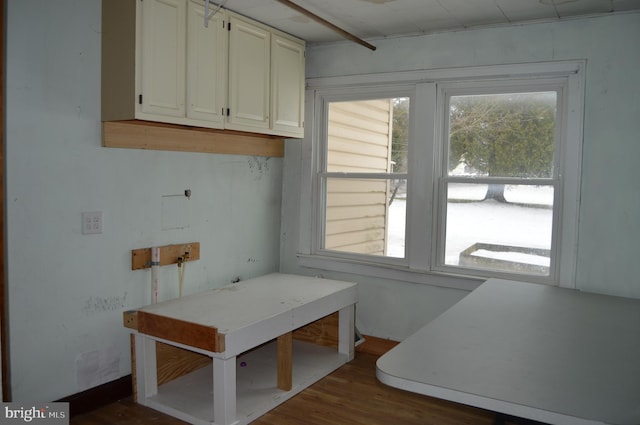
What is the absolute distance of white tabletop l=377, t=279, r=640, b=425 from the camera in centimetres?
146

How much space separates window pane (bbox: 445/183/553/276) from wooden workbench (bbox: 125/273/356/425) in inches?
34.9

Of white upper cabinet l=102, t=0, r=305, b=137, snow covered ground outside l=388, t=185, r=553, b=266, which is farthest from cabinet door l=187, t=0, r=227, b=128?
snow covered ground outside l=388, t=185, r=553, b=266

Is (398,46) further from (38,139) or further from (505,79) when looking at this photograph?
(38,139)

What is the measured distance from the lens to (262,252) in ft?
14.1

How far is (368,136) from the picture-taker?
4.18 m

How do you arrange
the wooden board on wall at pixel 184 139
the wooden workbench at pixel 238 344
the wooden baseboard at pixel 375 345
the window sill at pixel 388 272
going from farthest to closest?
1. the wooden baseboard at pixel 375 345
2. the window sill at pixel 388 272
3. the wooden board on wall at pixel 184 139
4. the wooden workbench at pixel 238 344

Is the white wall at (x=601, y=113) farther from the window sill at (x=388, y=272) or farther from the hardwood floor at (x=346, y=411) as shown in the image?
the hardwood floor at (x=346, y=411)

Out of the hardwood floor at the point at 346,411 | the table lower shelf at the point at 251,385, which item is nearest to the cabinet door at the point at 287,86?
the table lower shelf at the point at 251,385

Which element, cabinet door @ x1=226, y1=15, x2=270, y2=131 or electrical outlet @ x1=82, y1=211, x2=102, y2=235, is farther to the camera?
cabinet door @ x1=226, y1=15, x2=270, y2=131

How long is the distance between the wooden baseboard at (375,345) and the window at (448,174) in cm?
52

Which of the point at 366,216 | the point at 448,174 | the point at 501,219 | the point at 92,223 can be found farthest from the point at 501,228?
the point at 92,223

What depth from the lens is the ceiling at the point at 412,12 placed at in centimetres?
309

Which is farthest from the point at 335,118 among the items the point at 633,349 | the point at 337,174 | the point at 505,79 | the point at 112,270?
the point at 633,349

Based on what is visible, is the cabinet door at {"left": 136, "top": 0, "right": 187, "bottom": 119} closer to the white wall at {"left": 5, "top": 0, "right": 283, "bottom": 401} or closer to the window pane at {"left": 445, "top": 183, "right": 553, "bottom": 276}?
the white wall at {"left": 5, "top": 0, "right": 283, "bottom": 401}
